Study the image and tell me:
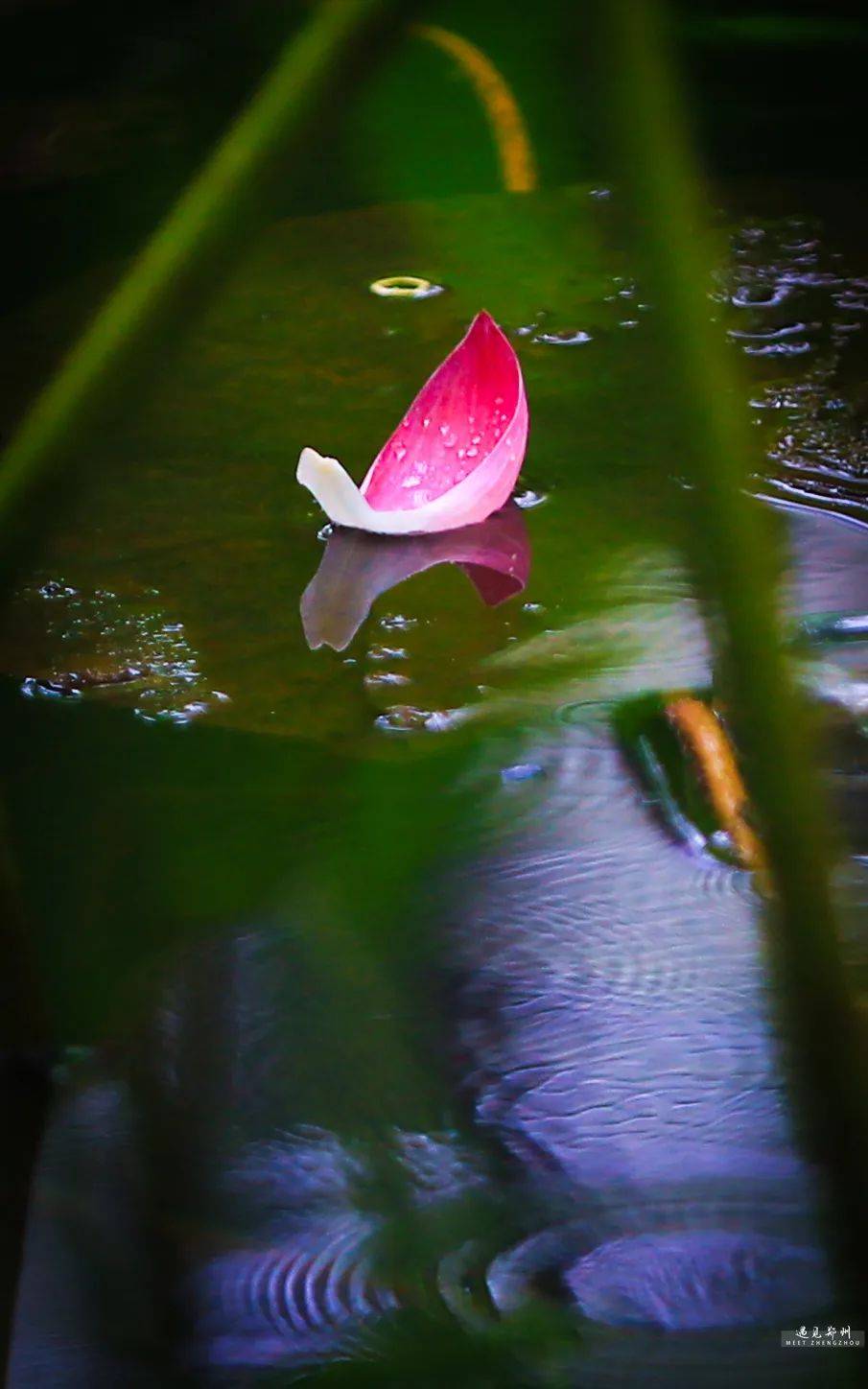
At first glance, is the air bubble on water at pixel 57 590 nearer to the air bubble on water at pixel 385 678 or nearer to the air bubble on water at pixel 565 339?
the air bubble on water at pixel 385 678

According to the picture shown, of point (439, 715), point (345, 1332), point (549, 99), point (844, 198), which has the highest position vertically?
point (844, 198)

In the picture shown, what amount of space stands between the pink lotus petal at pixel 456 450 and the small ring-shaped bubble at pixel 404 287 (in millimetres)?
338

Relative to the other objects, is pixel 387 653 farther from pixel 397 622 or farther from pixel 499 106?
pixel 499 106

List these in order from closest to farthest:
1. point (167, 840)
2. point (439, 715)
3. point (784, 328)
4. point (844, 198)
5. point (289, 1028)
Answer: point (289, 1028), point (167, 840), point (439, 715), point (784, 328), point (844, 198)

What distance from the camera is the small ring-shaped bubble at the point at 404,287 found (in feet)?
3.61

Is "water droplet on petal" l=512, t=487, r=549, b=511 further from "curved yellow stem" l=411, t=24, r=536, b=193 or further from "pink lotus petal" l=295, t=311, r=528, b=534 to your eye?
"curved yellow stem" l=411, t=24, r=536, b=193

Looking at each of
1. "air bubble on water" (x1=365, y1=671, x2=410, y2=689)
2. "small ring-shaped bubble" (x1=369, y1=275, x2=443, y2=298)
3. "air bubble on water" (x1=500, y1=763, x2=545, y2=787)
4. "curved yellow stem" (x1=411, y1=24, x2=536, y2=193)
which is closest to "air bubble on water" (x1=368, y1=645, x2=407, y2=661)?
"air bubble on water" (x1=365, y1=671, x2=410, y2=689)

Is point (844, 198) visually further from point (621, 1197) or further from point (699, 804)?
point (621, 1197)

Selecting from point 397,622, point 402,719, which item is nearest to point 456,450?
point 397,622

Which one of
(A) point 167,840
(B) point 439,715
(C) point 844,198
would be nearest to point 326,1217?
(A) point 167,840

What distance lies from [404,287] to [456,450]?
0.38 metres

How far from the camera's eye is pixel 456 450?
791mm

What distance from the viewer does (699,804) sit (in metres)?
0.49

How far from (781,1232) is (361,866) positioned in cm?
16
